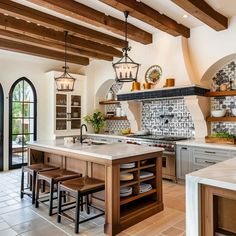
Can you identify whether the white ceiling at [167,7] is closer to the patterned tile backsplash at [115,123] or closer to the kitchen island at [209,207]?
the patterned tile backsplash at [115,123]

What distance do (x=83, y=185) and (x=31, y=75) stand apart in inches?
186

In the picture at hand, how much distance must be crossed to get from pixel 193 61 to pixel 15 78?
462cm

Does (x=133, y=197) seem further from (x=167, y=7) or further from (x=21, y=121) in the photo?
(x=21, y=121)

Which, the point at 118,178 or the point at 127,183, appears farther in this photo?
the point at 127,183

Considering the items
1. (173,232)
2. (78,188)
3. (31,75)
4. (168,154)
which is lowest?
(173,232)

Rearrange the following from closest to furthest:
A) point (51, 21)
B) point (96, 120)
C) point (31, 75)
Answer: point (51, 21) < point (31, 75) < point (96, 120)

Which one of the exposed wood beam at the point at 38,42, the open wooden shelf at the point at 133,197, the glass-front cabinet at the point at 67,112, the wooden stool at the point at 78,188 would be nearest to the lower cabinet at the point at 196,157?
the open wooden shelf at the point at 133,197

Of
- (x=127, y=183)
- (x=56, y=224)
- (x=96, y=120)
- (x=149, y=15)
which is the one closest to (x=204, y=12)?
(x=149, y=15)

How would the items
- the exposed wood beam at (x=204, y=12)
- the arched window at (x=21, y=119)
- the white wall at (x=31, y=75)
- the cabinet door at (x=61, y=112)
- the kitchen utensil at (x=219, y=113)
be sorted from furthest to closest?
the cabinet door at (x=61, y=112) → the arched window at (x=21, y=119) → the white wall at (x=31, y=75) → the kitchen utensil at (x=219, y=113) → the exposed wood beam at (x=204, y=12)

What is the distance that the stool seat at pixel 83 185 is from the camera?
114 inches

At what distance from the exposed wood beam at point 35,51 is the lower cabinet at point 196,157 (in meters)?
3.98

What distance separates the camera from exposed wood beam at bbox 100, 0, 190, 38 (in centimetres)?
361

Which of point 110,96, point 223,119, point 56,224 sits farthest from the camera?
point 110,96

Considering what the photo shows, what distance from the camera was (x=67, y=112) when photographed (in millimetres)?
7094
